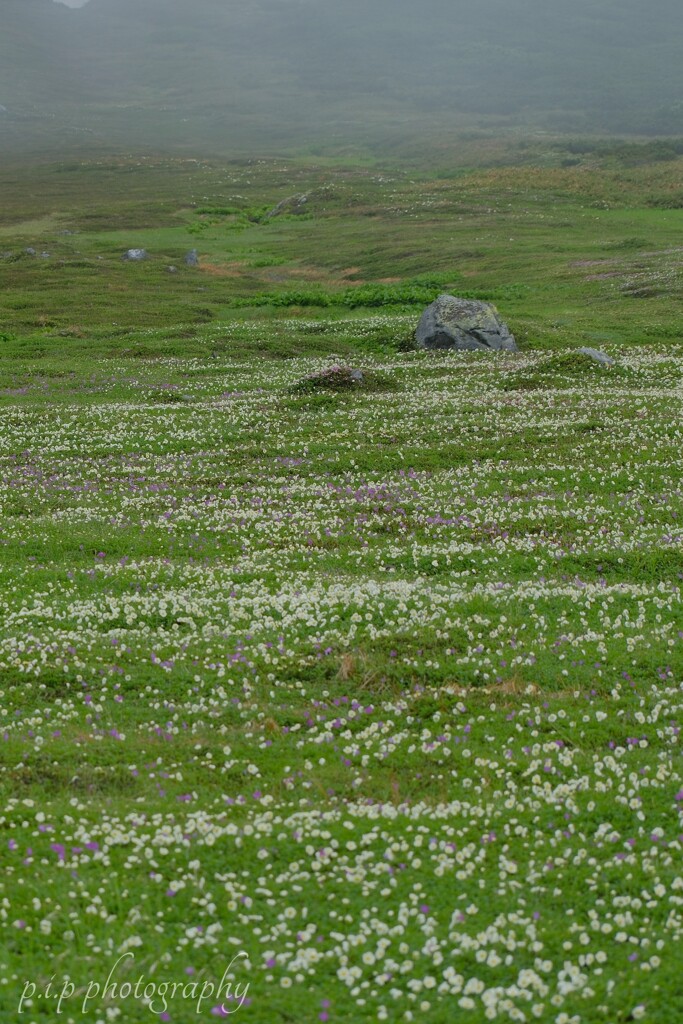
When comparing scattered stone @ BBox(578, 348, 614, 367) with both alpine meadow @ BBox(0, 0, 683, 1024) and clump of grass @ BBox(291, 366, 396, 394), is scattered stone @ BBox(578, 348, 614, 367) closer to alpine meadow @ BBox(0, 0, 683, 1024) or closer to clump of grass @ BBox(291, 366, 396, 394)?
alpine meadow @ BBox(0, 0, 683, 1024)

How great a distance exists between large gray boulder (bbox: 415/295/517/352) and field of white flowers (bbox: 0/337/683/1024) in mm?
18098

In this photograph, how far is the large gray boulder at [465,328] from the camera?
1668 inches

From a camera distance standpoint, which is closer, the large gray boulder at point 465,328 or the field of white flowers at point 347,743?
the field of white flowers at point 347,743

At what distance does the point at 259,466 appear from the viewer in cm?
2608

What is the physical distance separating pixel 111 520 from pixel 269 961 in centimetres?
1533

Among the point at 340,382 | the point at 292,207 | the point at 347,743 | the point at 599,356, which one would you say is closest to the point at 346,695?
the point at 347,743

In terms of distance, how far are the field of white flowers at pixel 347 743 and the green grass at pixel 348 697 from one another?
4 centimetres

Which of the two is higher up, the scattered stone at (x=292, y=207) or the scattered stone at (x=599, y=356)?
the scattered stone at (x=292, y=207)

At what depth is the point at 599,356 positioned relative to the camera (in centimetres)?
3769

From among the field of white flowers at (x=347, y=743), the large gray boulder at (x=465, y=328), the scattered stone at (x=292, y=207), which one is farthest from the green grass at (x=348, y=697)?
the scattered stone at (x=292, y=207)

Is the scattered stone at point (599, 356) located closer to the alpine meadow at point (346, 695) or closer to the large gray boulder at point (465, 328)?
the alpine meadow at point (346, 695)

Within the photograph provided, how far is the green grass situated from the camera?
25.4 ft

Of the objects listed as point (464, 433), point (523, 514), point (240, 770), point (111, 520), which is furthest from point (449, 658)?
point (464, 433)

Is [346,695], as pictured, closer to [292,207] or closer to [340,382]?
[340,382]
